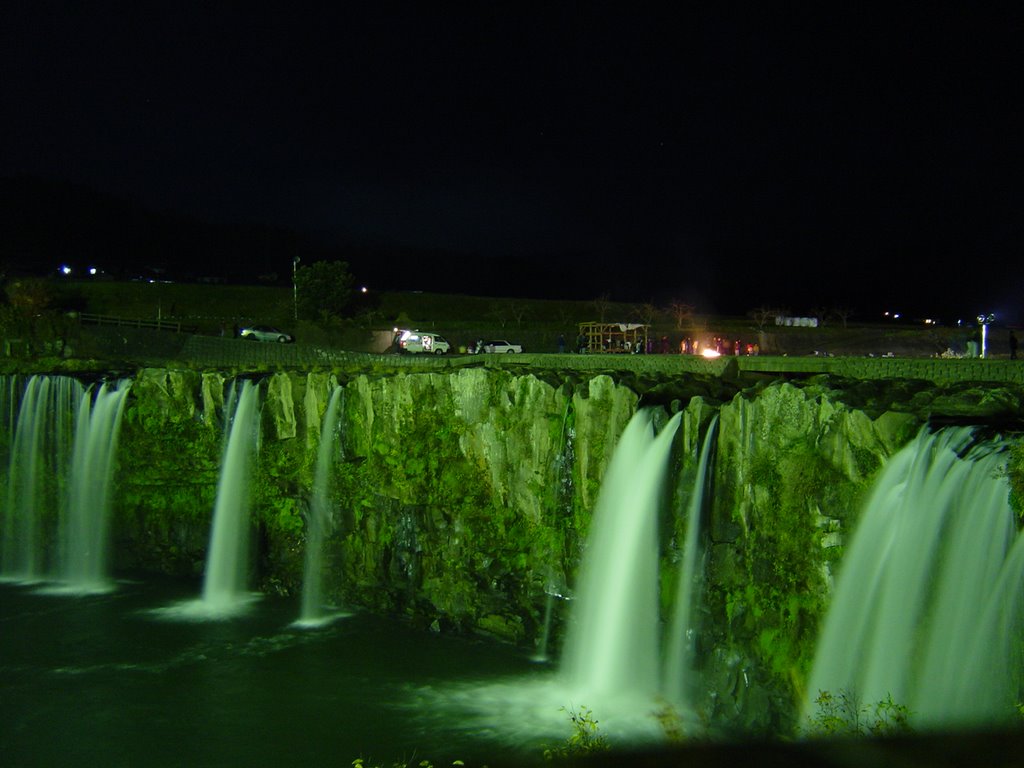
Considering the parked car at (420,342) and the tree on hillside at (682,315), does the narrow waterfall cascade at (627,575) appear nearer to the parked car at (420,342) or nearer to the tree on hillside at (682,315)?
the parked car at (420,342)

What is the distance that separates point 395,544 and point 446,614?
2351mm

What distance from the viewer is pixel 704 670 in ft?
53.5

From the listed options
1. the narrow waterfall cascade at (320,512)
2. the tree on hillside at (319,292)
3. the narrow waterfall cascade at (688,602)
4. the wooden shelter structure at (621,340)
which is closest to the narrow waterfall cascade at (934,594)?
the narrow waterfall cascade at (688,602)

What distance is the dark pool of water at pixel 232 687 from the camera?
615 inches

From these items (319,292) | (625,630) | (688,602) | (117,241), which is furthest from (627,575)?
(117,241)

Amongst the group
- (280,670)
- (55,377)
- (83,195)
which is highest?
(83,195)

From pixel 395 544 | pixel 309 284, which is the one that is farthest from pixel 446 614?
pixel 309 284

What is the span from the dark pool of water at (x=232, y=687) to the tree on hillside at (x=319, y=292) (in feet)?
132

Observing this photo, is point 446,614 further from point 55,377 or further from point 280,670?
point 55,377

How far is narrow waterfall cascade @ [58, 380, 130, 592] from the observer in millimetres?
27203

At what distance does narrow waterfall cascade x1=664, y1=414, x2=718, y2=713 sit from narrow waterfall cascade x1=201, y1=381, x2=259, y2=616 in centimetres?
1287

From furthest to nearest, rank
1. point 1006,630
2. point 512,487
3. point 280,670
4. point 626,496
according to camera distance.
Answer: point 512,487 < point 280,670 < point 626,496 < point 1006,630

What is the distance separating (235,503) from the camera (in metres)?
25.8

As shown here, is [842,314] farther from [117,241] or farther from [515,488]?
[117,241]
